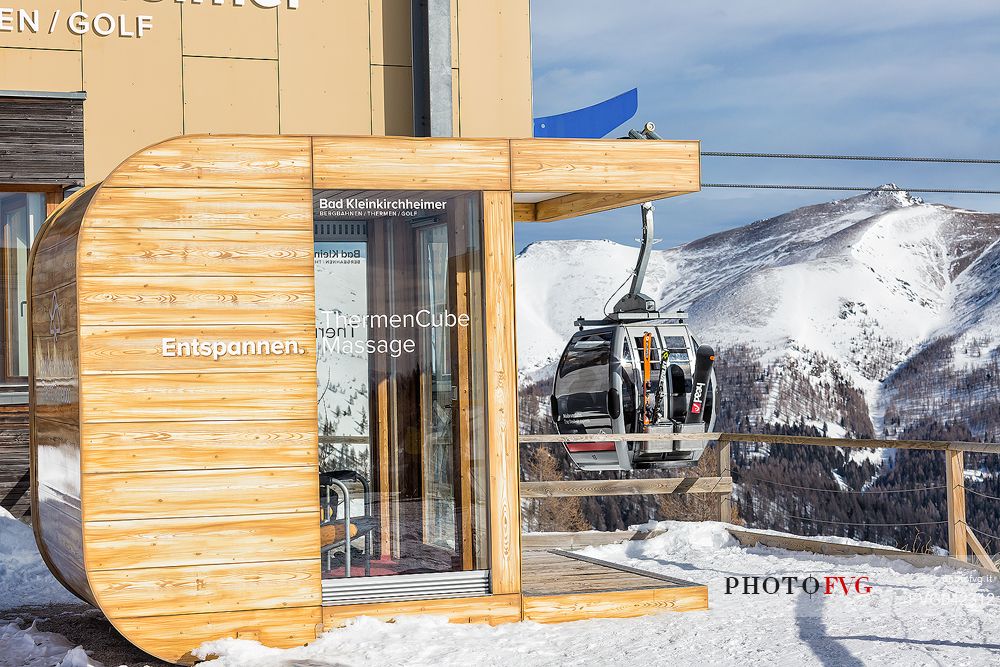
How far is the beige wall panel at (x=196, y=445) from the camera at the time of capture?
709 centimetres

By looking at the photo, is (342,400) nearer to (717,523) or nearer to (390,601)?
(390,601)

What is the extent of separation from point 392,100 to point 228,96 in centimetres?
146

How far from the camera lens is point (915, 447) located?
980 cm

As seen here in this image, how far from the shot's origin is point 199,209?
24.0 feet

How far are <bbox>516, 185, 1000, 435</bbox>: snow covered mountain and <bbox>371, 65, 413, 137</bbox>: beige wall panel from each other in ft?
231

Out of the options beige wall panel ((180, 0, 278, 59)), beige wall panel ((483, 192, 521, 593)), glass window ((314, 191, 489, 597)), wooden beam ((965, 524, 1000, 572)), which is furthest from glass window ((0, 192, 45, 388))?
wooden beam ((965, 524, 1000, 572))

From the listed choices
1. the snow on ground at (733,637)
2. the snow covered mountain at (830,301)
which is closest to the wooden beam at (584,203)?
the snow on ground at (733,637)

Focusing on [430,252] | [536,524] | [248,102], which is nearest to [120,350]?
[430,252]

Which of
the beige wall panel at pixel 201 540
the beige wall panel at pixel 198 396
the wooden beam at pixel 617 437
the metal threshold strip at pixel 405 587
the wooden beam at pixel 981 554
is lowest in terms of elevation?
the wooden beam at pixel 981 554

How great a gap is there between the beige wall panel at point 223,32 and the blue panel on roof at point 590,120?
8.93 ft

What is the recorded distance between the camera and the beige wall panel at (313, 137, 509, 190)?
7.52 m

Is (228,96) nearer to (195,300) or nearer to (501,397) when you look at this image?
(195,300)

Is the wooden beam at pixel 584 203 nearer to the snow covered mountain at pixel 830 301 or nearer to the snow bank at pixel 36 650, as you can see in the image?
the snow bank at pixel 36 650

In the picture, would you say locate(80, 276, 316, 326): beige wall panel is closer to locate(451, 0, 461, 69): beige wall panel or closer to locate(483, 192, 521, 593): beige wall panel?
locate(483, 192, 521, 593): beige wall panel
